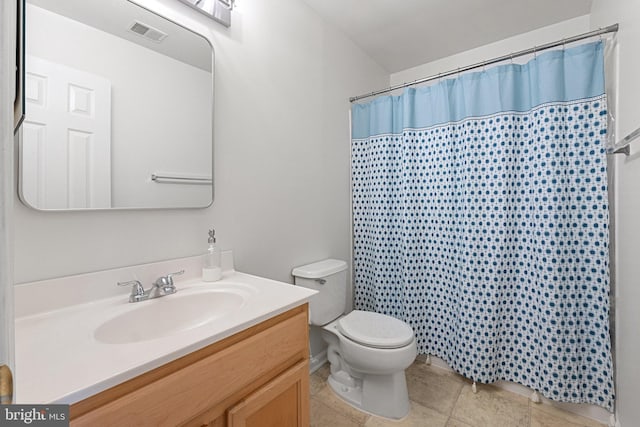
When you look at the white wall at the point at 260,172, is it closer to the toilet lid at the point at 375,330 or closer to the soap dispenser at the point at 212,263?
the soap dispenser at the point at 212,263

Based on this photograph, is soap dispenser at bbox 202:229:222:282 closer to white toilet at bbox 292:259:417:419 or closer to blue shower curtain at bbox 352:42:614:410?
white toilet at bbox 292:259:417:419

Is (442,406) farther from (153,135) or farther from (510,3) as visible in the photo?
(510,3)

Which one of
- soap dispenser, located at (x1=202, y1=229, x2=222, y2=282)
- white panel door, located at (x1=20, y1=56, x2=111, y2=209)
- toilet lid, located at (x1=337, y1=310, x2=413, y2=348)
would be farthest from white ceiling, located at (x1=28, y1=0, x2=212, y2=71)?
toilet lid, located at (x1=337, y1=310, x2=413, y2=348)

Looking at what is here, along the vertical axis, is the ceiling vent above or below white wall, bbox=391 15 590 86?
below

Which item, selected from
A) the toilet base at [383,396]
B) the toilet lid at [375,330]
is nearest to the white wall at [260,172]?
the toilet lid at [375,330]

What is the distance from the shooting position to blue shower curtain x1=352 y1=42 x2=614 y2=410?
1.49m

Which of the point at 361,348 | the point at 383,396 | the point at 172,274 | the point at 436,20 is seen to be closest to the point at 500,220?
the point at 361,348

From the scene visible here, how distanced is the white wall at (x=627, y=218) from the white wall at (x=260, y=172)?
150 cm

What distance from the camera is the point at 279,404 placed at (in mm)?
976

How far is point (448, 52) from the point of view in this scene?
2.38 m

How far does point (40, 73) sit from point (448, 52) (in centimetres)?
257

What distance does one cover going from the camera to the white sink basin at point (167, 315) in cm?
93

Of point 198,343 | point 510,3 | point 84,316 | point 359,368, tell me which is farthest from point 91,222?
point 510,3

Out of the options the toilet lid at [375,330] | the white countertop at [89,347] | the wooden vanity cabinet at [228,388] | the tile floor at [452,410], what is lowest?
the tile floor at [452,410]
